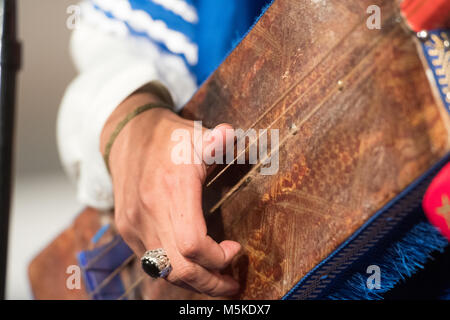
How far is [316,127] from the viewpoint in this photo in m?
0.45

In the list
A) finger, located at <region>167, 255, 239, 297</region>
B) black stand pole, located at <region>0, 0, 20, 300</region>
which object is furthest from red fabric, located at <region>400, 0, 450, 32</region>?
black stand pole, located at <region>0, 0, 20, 300</region>

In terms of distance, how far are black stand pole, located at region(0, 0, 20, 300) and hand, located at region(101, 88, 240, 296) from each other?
0.40 feet

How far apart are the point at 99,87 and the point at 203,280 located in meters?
0.33

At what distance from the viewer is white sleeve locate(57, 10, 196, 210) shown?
668 millimetres

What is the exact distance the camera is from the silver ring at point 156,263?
494 millimetres

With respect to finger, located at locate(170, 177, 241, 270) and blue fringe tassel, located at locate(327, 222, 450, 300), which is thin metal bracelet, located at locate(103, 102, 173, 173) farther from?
blue fringe tassel, located at locate(327, 222, 450, 300)

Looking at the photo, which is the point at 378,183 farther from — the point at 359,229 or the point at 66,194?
the point at 66,194

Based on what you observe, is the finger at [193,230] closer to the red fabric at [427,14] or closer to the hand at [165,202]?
the hand at [165,202]

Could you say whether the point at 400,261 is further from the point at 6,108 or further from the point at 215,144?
the point at 6,108

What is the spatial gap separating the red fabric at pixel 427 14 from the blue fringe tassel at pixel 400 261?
167mm

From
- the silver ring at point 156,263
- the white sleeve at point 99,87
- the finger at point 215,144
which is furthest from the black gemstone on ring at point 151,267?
the white sleeve at point 99,87

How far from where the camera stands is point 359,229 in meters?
0.42

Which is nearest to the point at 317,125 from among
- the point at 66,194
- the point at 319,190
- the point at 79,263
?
the point at 319,190

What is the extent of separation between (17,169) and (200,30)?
37.2 inches
